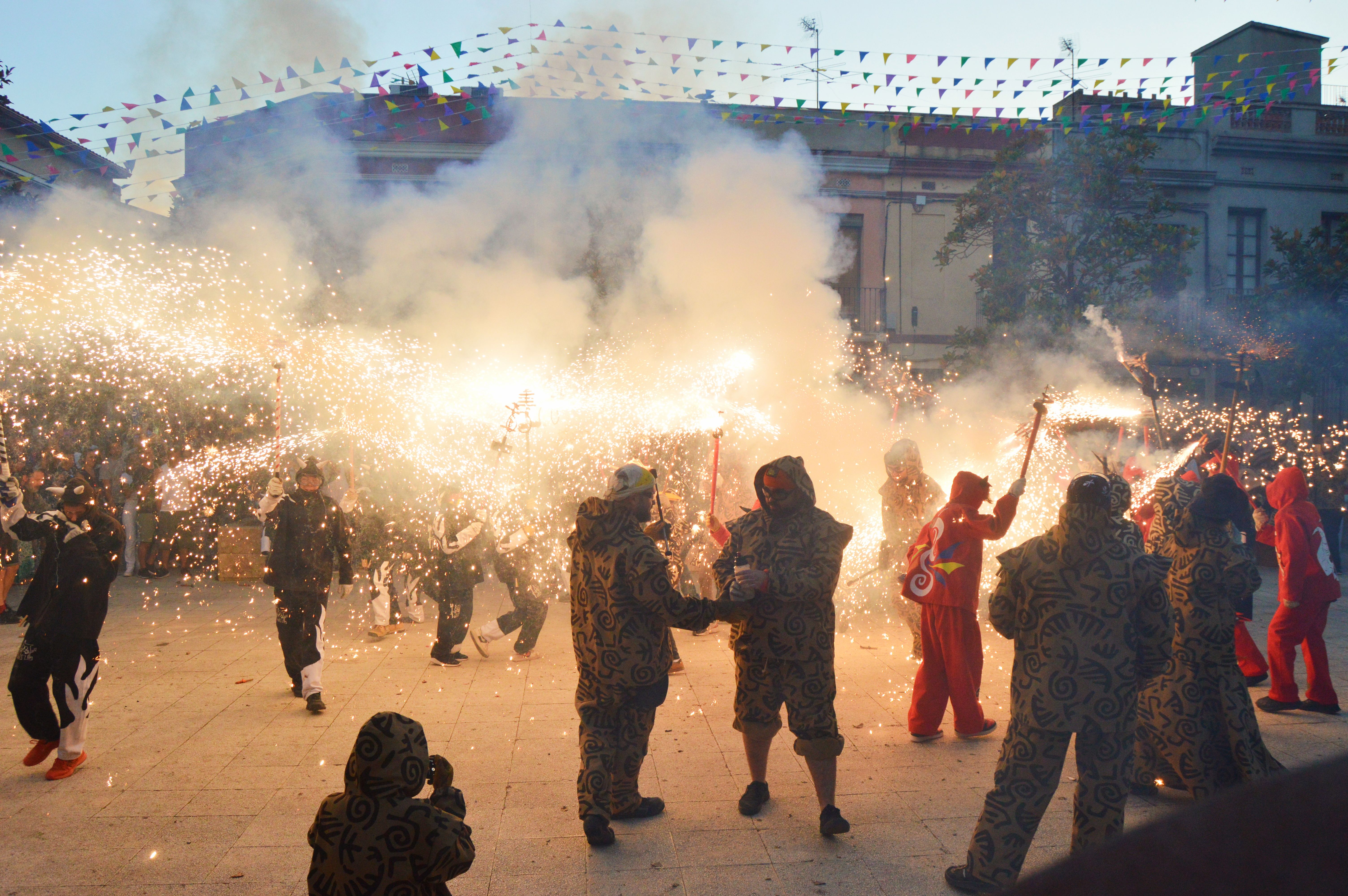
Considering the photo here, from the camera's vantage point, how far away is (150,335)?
34.2ft

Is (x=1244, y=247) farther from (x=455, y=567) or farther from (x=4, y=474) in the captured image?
(x=4, y=474)

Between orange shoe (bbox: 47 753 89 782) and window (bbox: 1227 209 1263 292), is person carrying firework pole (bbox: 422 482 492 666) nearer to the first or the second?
orange shoe (bbox: 47 753 89 782)

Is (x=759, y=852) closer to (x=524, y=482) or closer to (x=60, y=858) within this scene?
(x=60, y=858)

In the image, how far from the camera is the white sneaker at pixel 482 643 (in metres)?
7.02

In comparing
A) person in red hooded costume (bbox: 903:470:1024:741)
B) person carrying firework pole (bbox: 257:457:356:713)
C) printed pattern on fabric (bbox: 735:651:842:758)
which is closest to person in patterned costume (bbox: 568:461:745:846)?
printed pattern on fabric (bbox: 735:651:842:758)

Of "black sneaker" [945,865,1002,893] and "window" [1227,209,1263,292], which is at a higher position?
"window" [1227,209,1263,292]

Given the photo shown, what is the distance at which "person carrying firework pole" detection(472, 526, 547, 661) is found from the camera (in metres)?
6.91

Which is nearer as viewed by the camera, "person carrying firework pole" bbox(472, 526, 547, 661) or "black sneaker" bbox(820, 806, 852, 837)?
"black sneaker" bbox(820, 806, 852, 837)

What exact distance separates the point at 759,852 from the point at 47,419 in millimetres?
11682

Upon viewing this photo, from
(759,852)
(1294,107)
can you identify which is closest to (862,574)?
(759,852)

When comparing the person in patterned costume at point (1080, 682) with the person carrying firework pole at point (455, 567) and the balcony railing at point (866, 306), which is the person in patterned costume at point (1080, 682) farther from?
the balcony railing at point (866, 306)

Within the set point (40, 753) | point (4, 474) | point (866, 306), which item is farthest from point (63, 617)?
point (866, 306)

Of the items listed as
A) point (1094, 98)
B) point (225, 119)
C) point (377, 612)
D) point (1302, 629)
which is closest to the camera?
point (1302, 629)

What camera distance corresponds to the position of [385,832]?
2.21m
